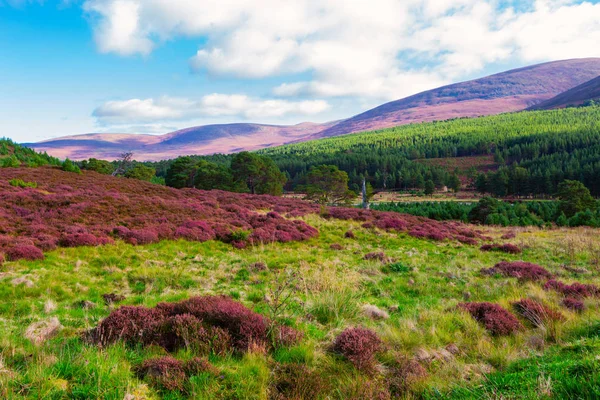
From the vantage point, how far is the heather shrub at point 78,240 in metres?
11.4

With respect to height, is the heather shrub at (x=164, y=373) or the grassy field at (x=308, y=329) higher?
the heather shrub at (x=164, y=373)

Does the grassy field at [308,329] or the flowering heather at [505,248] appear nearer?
the grassy field at [308,329]

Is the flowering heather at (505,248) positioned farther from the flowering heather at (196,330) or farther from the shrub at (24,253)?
the shrub at (24,253)

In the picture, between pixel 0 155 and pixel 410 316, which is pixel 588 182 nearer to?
pixel 410 316

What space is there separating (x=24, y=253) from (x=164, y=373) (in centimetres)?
935

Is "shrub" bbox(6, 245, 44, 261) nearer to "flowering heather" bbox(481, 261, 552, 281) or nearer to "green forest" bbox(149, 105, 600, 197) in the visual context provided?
"flowering heather" bbox(481, 261, 552, 281)

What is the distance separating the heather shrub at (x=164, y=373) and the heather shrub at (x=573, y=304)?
744 cm

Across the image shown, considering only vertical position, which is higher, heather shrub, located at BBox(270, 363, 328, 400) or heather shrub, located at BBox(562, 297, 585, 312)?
heather shrub, located at BBox(270, 363, 328, 400)

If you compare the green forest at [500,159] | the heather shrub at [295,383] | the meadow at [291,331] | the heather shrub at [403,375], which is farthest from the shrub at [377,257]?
the green forest at [500,159]

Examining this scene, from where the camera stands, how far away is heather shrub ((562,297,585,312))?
6286mm

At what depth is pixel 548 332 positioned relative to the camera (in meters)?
5.15

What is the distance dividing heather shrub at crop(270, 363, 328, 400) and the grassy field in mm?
17

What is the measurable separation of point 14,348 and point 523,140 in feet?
561

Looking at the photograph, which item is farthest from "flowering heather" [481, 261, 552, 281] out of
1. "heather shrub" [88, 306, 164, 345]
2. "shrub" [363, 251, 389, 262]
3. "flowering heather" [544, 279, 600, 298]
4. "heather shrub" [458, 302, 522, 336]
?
"heather shrub" [88, 306, 164, 345]
